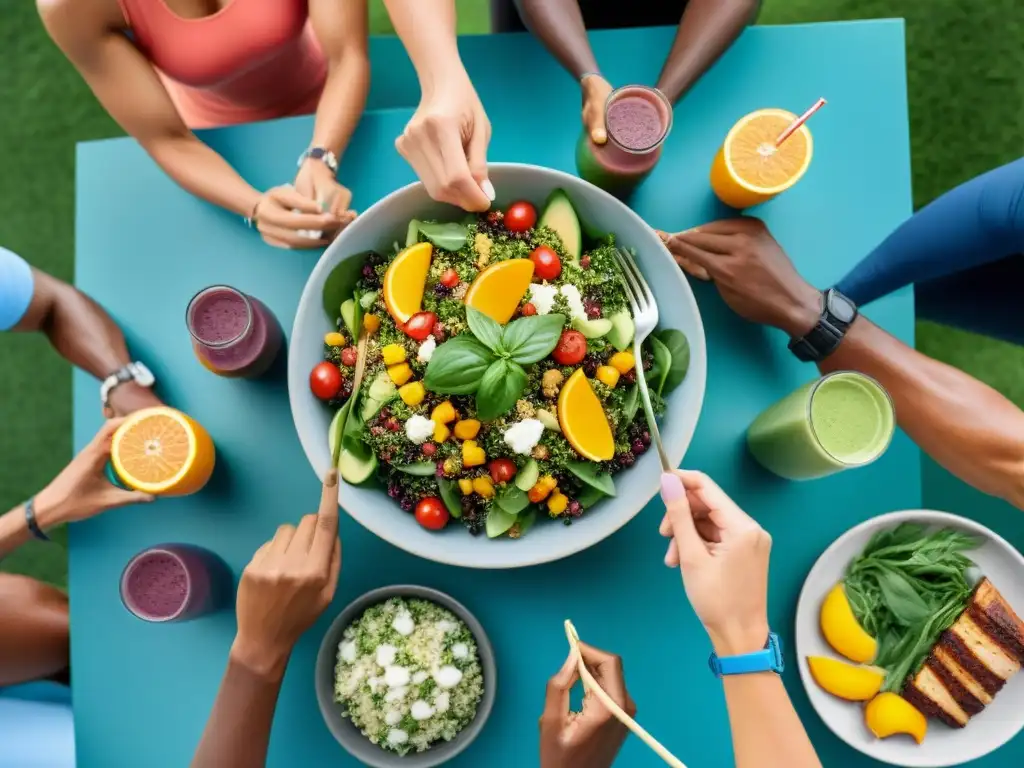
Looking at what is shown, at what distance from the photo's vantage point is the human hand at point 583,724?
97 cm

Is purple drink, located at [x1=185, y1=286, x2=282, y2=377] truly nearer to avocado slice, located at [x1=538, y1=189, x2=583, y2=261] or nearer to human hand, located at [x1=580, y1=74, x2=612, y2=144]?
avocado slice, located at [x1=538, y1=189, x2=583, y2=261]

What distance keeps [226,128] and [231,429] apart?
52 cm

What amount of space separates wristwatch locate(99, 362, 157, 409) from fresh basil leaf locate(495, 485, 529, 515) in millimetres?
649

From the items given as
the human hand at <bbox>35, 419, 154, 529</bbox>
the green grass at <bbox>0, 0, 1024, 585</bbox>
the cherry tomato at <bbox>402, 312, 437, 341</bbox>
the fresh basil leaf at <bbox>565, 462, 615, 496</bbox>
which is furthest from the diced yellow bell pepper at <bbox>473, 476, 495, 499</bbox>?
the green grass at <bbox>0, 0, 1024, 585</bbox>

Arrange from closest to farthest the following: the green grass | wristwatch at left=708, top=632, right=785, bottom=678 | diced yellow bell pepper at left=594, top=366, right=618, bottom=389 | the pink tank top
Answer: wristwatch at left=708, top=632, right=785, bottom=678 → diced yellow bell pepper at left=594, top=366, right=618, bottom=389 → the pink tank top → the green grass

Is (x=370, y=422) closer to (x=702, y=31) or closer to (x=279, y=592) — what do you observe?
(x=279, y=592)

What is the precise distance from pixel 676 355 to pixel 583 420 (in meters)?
0.16

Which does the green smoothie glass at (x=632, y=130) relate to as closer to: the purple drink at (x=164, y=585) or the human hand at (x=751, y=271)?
the human hand at (x=751, y=271)

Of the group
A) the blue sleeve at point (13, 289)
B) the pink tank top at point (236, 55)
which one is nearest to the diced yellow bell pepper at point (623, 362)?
the pink tank top at point (236, 55)

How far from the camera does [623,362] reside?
0.99 meters

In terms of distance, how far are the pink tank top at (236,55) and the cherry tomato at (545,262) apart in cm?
69

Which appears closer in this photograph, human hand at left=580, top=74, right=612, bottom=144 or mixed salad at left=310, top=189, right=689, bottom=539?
mixed salad at left=310, top=189, right=689, bottom=539

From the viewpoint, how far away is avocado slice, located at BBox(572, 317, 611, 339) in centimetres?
98

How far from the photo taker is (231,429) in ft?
3.88
